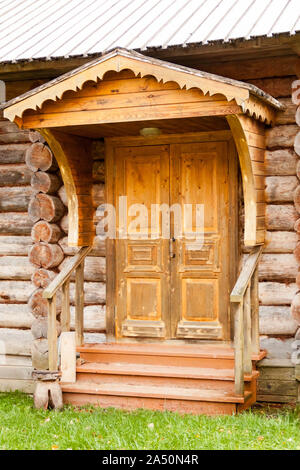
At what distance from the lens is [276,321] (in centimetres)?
784

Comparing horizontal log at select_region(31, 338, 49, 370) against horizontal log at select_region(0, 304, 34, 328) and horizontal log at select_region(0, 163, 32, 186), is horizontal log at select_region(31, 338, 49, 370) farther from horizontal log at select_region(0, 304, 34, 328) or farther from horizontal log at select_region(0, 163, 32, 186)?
horizontal log at select_region(0, 163, 32, 186)

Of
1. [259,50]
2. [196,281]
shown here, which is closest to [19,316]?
[196,281]

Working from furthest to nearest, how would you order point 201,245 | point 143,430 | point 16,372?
point 16,372 < point 201,245 < point 143,430

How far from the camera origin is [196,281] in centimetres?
833

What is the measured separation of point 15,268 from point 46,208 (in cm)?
93

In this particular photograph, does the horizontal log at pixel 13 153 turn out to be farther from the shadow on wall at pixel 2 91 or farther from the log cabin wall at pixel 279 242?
the log cabin wall at pixel 279 242

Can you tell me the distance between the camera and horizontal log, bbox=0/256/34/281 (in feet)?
29.7

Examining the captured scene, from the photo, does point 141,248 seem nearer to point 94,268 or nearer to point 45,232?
point 94,268

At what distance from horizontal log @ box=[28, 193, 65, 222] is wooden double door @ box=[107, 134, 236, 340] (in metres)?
0.64

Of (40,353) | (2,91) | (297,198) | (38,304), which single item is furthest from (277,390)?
(2,91)

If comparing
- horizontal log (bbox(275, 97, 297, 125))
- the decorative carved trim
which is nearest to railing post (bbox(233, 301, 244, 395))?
the decorative carved trim

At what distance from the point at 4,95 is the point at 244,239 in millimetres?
3468

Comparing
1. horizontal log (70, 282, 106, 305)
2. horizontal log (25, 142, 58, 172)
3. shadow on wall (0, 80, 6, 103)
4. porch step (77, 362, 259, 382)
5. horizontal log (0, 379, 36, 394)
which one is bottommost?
horizontal log (0, 379, 36, 394)
